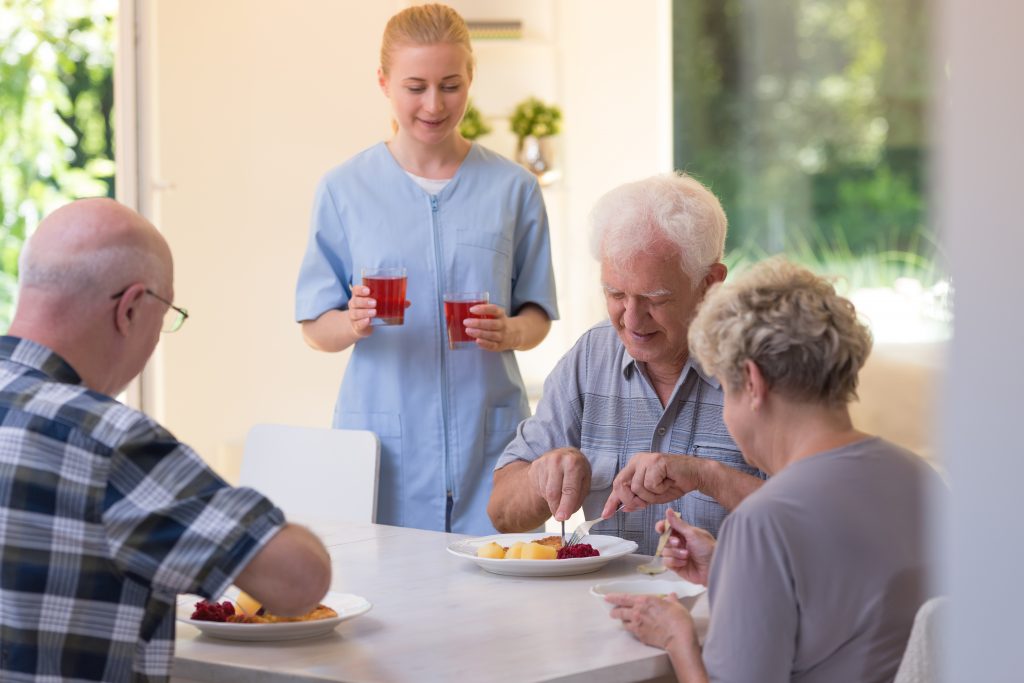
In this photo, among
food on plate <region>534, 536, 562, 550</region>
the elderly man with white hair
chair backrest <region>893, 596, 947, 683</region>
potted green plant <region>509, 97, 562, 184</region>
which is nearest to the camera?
chair backrest <region>893, 596, 947, 683</region>

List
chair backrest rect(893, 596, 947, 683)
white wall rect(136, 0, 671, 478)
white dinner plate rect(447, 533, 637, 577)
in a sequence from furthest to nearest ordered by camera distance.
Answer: white wall rect(136, 0, 671, 478) < white dinner plate rect(447, 533, 637, 577) < chair backrest rect(893, 596, 947, 683)

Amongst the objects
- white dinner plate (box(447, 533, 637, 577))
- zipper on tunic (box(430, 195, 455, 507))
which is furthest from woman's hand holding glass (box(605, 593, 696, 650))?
zipper on tunic (box(430, 195, 455, 507))

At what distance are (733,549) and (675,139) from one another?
472cm

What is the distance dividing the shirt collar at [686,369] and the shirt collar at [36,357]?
45.6 inches

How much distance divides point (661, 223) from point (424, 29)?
2.65 feet

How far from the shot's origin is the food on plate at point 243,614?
1.63 meters

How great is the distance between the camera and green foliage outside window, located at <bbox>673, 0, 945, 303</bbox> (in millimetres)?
1162

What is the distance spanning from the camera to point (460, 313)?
260 centimetres

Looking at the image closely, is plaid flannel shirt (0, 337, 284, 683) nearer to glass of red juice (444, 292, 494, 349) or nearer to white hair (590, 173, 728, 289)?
white hair (590, 173, 728, 289)

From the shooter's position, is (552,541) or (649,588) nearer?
(649,588)

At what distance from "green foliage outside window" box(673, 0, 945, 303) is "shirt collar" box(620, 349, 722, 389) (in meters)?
0.45

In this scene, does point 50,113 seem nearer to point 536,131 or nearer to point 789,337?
point 536,131

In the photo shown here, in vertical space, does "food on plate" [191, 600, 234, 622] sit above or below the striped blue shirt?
below

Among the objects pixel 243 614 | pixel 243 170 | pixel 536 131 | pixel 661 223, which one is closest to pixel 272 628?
pixel 243 614
